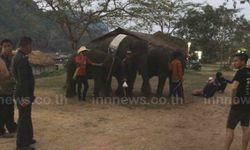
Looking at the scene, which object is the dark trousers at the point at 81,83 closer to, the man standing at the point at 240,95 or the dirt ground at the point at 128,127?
the dirt ground at the point at 128,127

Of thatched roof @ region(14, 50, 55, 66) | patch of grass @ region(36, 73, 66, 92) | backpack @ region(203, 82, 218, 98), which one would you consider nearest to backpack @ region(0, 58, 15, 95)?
patch of grass @ region(36, 73, 66, 92)

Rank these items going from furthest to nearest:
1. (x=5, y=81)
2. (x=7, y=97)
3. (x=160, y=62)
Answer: (x=160, y=62), (x=7, y=97), (x=5, y=81)

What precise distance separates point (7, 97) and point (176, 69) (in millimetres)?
6774

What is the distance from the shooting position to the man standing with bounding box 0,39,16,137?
912 cm

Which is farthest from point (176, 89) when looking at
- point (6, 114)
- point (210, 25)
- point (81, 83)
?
point (210, 25)

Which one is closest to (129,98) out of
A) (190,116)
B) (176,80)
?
(176,80)

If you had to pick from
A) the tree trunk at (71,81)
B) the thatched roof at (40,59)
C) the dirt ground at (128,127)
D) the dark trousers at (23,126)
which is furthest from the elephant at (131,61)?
the thatched roof at (40,59)

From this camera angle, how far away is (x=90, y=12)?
19.2 meters

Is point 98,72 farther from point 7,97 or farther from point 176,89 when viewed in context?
point 7,97

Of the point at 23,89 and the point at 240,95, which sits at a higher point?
the point at 23,89

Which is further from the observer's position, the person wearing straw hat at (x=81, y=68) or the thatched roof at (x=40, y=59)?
the thatched roof at (x=40, y=59)

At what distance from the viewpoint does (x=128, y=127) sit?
10227 mm

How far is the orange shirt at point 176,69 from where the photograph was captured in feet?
48.0

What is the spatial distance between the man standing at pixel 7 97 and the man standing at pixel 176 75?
Result: 6.55 metres
